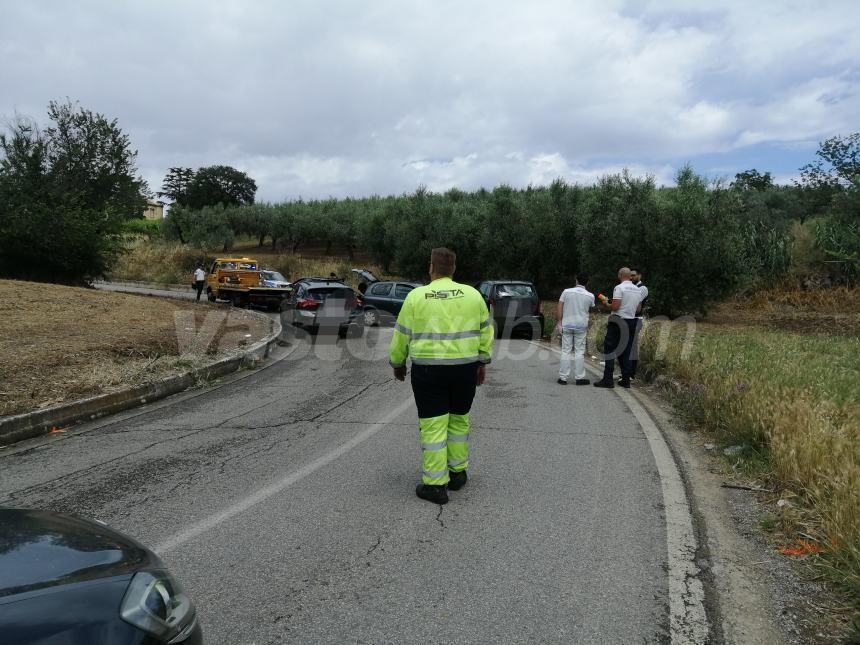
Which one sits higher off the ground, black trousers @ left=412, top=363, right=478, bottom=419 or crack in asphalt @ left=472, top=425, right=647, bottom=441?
black trousers @ left=412, top=363, right=478, bottom=419

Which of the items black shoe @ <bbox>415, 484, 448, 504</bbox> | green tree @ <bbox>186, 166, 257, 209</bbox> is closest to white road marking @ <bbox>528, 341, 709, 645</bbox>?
black shoe @ <bbox>415, 484, 448, 504</bbox>

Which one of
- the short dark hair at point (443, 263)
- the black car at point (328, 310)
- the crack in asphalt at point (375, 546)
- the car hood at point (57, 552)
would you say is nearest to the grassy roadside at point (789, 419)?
the crack in asphalt at point (375, 546)

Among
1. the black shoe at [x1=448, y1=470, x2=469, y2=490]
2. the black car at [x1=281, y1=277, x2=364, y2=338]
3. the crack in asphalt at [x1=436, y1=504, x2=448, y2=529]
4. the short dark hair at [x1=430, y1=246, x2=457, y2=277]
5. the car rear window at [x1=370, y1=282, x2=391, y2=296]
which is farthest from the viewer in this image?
the car rear window at [x1=370, y1=282, x2=391, y2=296]

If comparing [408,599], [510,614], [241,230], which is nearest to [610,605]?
[510,614]

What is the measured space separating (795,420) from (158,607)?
18.5 ft

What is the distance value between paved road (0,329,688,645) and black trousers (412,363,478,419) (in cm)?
72

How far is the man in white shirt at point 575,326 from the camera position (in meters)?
10.6

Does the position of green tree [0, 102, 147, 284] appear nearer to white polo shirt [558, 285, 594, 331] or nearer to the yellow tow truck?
the yellow tow truck

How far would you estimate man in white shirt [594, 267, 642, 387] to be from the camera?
10.5 m

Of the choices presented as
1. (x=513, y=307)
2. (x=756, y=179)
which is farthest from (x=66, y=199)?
(x=756, y=179)

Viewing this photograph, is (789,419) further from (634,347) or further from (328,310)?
(328,310)

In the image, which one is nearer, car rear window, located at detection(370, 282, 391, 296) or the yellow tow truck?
car rear window, located at detection(370, 282, 391, 296)

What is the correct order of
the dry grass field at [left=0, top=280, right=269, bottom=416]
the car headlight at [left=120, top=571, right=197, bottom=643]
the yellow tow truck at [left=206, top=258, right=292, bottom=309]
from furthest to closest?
the yellow tow truck at [left=206, top=258, right=292, bottom=309], the dry grass field at [left=0, top=280, right=269, bottom=416], the car headlight at [left=120, top=571, right=197, bottom=643]

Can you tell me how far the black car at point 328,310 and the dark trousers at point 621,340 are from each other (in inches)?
339
